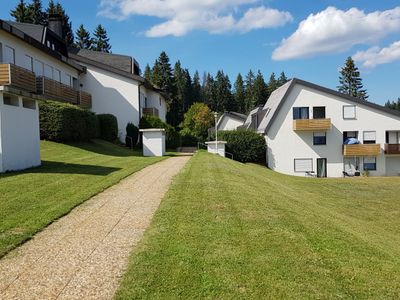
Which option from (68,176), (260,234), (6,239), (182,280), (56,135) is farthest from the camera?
(56,135)

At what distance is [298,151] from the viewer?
3656 cm

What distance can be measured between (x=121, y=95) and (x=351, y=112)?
2034cm

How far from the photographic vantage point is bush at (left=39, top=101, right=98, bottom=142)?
21.9m

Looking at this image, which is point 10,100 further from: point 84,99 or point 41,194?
point 84,99

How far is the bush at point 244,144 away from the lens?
114ft

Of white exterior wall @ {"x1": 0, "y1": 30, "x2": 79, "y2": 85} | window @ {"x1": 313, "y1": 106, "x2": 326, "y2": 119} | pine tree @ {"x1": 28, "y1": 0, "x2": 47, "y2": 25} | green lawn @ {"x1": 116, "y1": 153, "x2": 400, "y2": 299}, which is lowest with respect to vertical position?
green lawn @ {"x1": 116, "y1": 153, "x2": 400, "y2": 299}

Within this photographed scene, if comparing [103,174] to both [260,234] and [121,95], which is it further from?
[121,95]

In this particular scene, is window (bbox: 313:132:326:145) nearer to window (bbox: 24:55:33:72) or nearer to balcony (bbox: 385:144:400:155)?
balcony (bbox: 385:144:400:155)

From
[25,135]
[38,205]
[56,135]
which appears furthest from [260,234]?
[56,135]

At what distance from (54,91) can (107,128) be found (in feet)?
16.6

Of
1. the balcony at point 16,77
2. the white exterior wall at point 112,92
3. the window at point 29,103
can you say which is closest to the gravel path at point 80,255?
the window at point 29,103

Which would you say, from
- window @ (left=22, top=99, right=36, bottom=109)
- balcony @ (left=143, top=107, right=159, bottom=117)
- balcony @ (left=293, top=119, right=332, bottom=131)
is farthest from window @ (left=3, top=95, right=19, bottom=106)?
balcony @ (left=293, top=119, right=332, bottom=131)

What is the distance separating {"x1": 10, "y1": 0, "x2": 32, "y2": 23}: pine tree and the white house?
3474 centimetres

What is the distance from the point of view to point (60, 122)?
71.9ft
